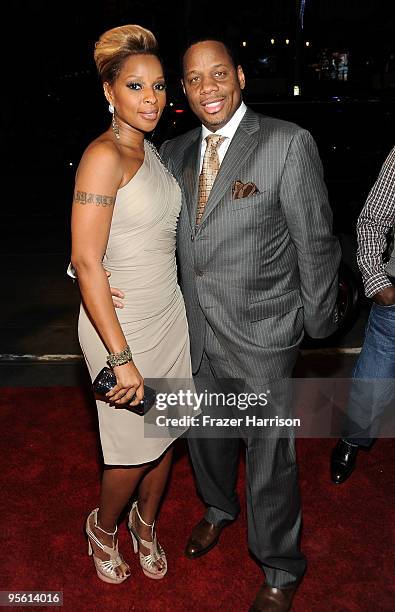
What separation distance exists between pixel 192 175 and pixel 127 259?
1.35 feet

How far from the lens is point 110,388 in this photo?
2.33 m

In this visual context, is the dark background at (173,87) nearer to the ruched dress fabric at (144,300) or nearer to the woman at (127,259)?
the woman at (127,259)

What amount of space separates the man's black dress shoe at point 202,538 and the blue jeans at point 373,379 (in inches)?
33.3

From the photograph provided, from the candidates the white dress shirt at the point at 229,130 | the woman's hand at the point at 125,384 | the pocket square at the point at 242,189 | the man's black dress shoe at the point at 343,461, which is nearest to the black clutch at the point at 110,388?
the woman's hand at the point at 125,384

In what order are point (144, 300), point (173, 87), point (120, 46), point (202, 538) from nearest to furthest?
point (120, 46)
point (144, 300)
point (202, 538)
point (173, 87)

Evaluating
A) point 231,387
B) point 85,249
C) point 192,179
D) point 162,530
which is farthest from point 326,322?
point 162,530

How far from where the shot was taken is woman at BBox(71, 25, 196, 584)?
2.19 m

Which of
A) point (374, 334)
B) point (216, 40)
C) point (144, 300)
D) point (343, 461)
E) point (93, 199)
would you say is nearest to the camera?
point (93, 199)

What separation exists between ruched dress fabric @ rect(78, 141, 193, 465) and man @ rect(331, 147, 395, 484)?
92 centimetres

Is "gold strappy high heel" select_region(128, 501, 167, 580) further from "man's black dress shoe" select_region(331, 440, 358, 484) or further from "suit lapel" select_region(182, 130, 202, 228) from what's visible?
"suit lapel" select_region(182, 130, 202, 228)

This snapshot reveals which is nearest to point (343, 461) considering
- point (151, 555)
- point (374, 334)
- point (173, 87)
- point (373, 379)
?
point (373, 379)

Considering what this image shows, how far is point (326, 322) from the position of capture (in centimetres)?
246

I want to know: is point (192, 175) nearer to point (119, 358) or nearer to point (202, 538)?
point (119, 358)

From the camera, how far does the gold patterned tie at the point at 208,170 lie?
8.00 feet
